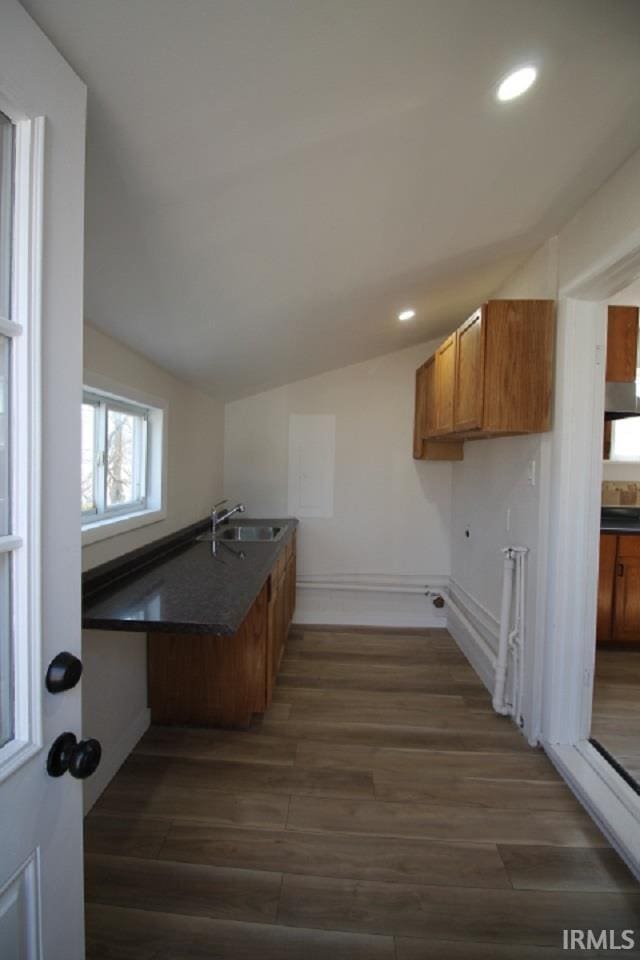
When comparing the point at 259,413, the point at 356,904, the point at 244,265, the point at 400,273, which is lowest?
the point at 356,904

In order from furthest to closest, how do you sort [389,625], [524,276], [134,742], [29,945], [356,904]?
[389,625]
[524,276]
[134,742]
[356,904]
[29,945]

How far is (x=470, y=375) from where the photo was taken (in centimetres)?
216

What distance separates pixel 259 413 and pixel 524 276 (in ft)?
7.39

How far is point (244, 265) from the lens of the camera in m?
1.55

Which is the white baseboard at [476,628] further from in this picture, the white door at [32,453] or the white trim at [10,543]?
the white trim at [10,543]

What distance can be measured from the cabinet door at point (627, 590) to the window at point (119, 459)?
3225 millimetres


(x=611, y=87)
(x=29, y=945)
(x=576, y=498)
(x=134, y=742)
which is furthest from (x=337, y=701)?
(x=611, y=87)

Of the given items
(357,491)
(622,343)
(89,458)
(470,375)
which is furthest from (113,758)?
(622,343)

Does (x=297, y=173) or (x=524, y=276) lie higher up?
(x=524, y=276)

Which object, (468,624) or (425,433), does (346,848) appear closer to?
(468,624)

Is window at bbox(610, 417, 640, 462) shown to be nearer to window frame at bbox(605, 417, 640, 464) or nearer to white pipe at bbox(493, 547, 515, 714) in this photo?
window frame at bbox(605, 417, 640, 464)

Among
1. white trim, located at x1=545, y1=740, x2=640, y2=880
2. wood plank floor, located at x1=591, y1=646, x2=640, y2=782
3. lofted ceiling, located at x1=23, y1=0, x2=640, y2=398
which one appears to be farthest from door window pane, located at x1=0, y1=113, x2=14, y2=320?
wood plank floor, located at x1=591, y1=646, x2=640, y2=782

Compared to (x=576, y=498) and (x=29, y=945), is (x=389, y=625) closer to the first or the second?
(x=576, y=498)

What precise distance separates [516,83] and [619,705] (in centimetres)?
293
